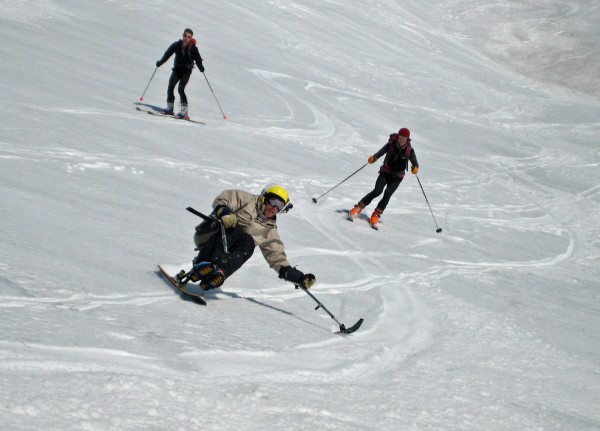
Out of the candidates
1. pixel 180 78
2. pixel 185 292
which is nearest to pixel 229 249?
pixel 185 292

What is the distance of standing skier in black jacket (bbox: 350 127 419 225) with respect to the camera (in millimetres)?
11312

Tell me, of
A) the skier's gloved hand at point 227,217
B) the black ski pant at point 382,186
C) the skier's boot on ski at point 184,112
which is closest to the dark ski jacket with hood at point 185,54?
the skier's boot on ski at point 184,112

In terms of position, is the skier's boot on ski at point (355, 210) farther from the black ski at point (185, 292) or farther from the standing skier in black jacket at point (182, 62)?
the black ski at point (185, 292)

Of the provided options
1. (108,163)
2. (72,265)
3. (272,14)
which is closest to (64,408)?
(72,265)

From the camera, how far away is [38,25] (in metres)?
17.0

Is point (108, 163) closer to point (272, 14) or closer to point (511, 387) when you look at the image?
point (511, 387)

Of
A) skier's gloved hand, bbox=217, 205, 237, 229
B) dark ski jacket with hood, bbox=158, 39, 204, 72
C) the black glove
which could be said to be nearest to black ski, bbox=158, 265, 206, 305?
skier's gloved hand, bbox=217, 205, 237, 229

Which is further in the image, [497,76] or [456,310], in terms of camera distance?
[497,76]

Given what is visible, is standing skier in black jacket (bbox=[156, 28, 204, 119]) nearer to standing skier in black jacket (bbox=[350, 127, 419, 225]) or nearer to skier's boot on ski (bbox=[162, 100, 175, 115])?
skier's boot on ski (bbox=[162, 100, 175, 115])

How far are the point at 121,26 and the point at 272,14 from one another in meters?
9.36

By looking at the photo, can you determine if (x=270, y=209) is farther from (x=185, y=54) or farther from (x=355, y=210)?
(x=185, y=54)

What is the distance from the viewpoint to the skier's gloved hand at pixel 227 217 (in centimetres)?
585

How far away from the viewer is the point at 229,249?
6.21 meters

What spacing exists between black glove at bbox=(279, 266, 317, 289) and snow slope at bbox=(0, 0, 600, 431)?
15.6 inches
